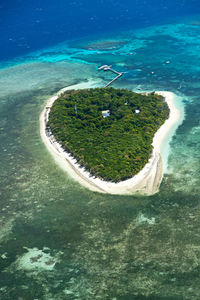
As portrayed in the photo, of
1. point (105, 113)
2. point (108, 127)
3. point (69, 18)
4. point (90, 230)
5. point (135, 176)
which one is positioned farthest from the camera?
point (69, 18)

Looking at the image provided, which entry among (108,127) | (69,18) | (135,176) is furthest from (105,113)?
(69,18)

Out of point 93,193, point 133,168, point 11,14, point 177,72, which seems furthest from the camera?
point 11,14

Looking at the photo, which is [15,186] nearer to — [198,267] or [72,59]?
[198,267]

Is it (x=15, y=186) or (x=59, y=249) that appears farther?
(x=15, y=186)

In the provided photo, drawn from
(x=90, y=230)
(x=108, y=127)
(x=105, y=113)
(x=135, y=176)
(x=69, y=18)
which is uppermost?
(x=69, y=18)

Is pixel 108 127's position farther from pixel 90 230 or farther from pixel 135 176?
pixel 90 230

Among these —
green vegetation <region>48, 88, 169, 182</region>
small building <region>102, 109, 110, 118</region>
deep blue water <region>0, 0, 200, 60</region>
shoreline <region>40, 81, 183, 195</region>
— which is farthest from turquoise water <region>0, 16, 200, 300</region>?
deep blue water <region>0, 0, 200, 60</region>

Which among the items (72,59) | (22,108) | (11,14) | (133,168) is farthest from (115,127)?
(11,14)
